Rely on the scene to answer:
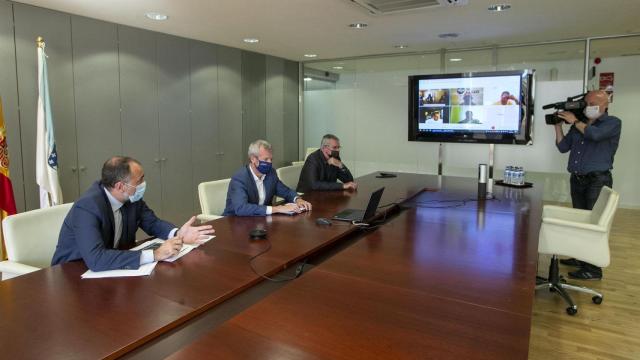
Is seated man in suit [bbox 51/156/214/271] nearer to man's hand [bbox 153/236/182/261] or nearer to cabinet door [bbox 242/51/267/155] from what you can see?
man's hand [bbox 153/236/182/261]

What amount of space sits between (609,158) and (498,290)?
3174 millimetres

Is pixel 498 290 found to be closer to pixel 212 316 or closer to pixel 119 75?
pixel 212 316

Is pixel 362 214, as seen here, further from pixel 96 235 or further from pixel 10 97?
pixel 10 97

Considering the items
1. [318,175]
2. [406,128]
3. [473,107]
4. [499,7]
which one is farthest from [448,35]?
[318,175]

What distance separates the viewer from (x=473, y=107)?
5.29 meters

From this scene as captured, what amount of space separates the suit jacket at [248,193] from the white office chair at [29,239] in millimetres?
1035

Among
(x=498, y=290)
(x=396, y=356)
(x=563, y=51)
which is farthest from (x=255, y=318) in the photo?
(x=563, y=51)

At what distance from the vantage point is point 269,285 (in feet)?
5.89

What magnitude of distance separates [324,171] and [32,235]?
2681 mm

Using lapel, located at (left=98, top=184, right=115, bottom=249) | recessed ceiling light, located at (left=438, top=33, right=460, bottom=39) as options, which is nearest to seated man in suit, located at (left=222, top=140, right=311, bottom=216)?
lapel, located at (left=98, top=184, right=115, bottom=249)

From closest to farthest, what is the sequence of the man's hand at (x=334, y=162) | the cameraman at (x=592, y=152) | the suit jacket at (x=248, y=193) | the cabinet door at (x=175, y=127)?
the suit jacket at (x=248, y=193), the cameraman at (x=592, y=152), the man's hand at (x=334, y=162), the cabinet door at (x=175, y=127)

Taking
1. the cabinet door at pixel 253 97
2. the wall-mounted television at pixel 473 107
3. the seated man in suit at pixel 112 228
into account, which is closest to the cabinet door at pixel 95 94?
the cabinet door at pixel 253 97

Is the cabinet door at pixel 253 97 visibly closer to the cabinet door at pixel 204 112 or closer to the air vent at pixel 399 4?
the cabinet door at pixel 204 112

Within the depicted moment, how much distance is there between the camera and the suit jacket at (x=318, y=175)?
4.10m
